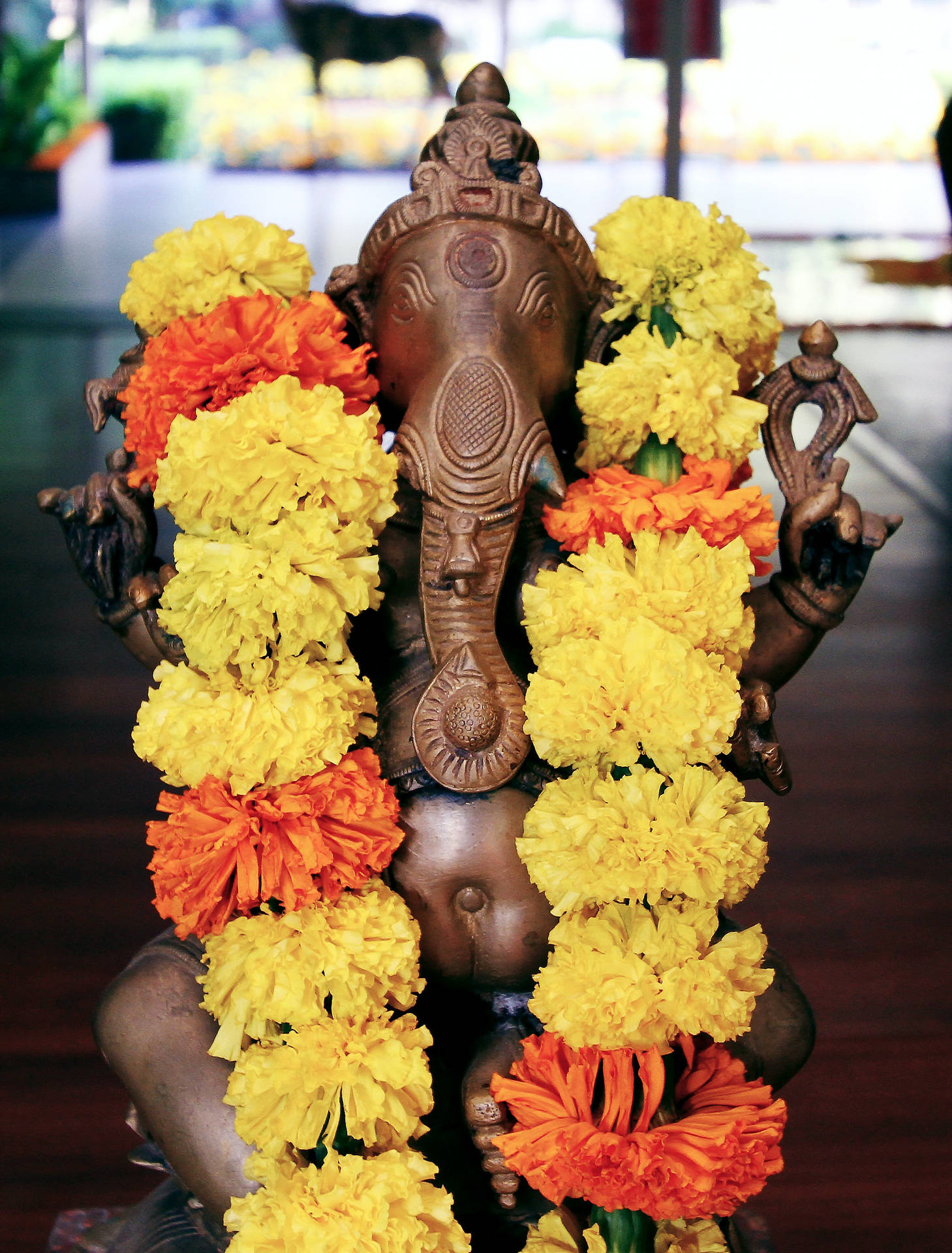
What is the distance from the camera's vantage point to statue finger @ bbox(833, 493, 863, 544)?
1.56m

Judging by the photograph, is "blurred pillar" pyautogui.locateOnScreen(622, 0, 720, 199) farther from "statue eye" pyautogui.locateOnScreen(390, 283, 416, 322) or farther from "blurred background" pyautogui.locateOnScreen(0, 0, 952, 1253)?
"statue eye" pyautogui.locateOnScreen(390, 283, 416, 322)

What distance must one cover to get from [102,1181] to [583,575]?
112 centimetres

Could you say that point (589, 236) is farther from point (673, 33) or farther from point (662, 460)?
point (662, 460)

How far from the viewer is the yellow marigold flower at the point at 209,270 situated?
1584 mm

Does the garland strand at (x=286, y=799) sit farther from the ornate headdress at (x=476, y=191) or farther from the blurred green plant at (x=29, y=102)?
the blurred green plant at (x=29, y=102)

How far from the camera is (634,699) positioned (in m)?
1.42

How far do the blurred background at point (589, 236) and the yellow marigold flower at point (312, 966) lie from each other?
2.33 feet

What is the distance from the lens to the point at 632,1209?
4.81 ft

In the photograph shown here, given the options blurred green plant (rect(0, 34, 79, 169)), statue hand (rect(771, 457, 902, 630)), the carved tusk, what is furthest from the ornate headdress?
blurred green plant (rect(0, 34, 79, 169))

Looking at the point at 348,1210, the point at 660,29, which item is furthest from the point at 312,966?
the point at 660,29

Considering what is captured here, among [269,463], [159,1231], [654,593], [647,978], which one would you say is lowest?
[159,1231]

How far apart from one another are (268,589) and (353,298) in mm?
403

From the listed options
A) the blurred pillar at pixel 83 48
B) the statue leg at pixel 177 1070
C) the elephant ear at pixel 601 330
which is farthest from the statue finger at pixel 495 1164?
the blurred pillar at pixel 83 48

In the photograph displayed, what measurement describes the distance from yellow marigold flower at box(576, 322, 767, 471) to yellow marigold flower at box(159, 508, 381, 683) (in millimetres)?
286
